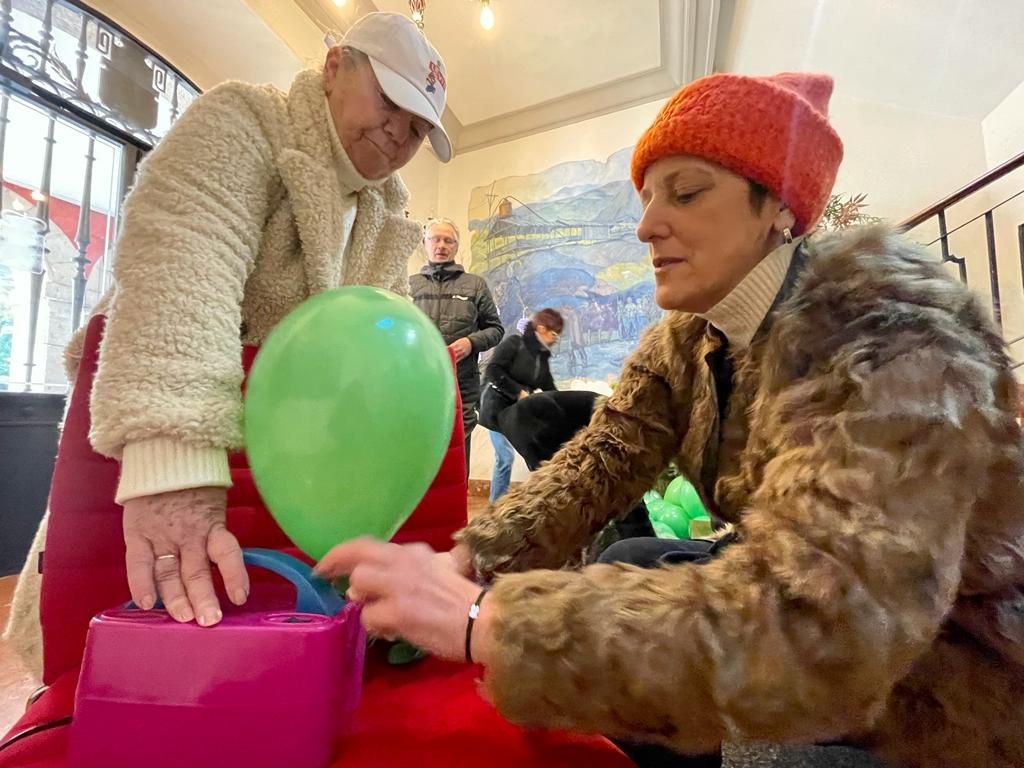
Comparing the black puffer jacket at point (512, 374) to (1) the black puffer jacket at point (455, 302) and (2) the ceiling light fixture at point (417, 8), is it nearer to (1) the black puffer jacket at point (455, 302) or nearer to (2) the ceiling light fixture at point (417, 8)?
(1) the black puffer jacket at point (455, 302)

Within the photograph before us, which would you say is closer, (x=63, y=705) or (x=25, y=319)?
(x=63, y=705)

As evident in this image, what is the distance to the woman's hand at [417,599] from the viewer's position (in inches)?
19.0

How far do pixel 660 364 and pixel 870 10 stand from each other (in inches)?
112

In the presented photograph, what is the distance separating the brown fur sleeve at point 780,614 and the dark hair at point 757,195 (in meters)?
0.40

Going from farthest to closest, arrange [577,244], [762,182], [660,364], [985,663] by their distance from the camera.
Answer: [577,244] < [660,364] < [762,182] < [985,663]

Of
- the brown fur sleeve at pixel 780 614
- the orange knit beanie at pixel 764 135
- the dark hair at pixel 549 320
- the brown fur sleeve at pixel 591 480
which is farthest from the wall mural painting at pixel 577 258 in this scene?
the brown fur sleeve at pixel 780 614

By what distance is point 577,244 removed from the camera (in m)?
4.65

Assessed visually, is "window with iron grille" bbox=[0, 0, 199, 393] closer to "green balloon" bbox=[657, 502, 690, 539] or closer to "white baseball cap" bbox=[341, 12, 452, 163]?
"white baseball cap" bbox=[341, 12, 452, 163]

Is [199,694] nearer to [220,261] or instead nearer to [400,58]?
[220,261]

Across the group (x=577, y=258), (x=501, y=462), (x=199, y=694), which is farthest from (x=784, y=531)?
(x=577, y=258)

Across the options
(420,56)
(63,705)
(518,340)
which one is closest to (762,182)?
(420,56)

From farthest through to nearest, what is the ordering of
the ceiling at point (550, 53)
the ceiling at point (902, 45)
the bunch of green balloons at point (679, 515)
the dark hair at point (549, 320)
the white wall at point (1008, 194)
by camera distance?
the ceiling at point (550, 53) → the dark hair at point (549, 320) → the white wall at point (1008, 194) → the ceiling at point (902, 45) → the bunch of green balloons at point (679, 515)

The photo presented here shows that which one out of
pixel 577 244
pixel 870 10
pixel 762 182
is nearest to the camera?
pixel 762 182

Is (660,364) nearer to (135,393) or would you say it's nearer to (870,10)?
(135,393)
